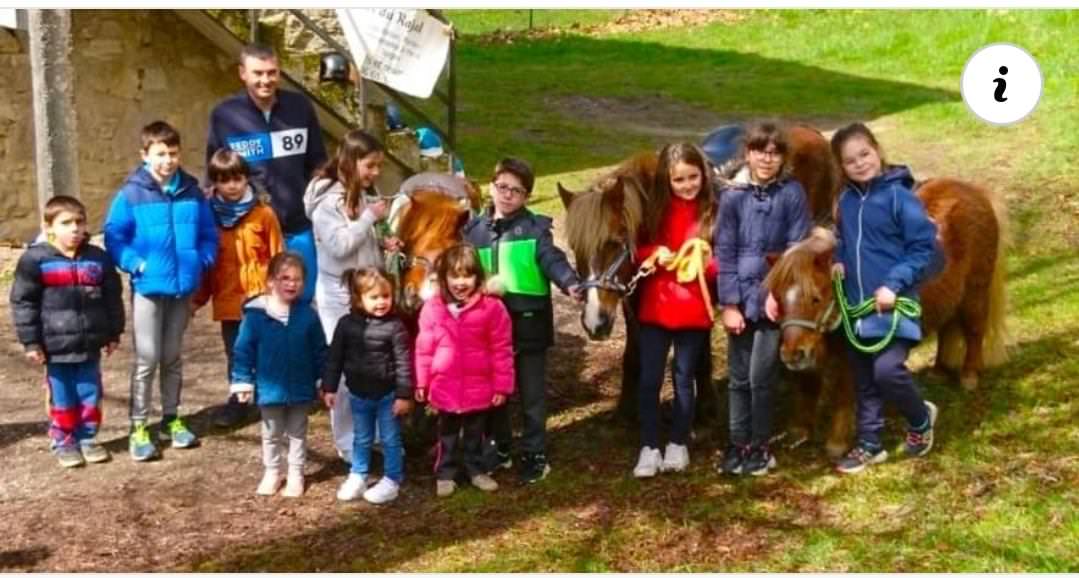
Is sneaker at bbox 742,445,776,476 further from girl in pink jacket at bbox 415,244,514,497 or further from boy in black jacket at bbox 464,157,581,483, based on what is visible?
girl in pink jacket at bbox 415,244,514,497

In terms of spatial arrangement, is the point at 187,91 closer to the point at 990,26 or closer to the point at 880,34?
the point at 990,26

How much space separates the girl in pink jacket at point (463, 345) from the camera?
236 inches

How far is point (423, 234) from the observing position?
6406mm

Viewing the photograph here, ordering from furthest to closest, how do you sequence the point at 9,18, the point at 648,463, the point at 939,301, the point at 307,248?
the point at 9,18 < the point at 307,248 < the point at 939,301 < the point at 648,463

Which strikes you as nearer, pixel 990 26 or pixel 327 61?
pixel 327 61

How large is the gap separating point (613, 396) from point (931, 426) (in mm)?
1866

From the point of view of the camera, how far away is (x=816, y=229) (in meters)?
6.24

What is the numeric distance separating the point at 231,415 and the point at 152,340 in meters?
0.74

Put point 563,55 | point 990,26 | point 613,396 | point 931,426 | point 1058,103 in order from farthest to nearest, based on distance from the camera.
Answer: point 563,55 → point 990,26 → point 1058,103 → point 613,396 → point 931,426

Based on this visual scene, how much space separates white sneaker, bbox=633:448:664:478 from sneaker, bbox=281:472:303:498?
58.7 inches

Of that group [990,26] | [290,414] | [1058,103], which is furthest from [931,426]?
[990,26]

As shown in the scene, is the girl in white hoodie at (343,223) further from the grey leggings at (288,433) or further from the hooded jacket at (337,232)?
the grey leggings at (288,433)

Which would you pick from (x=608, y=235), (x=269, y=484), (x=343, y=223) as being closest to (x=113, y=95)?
(x=343, y=223)

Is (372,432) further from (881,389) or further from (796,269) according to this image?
(881,389)
